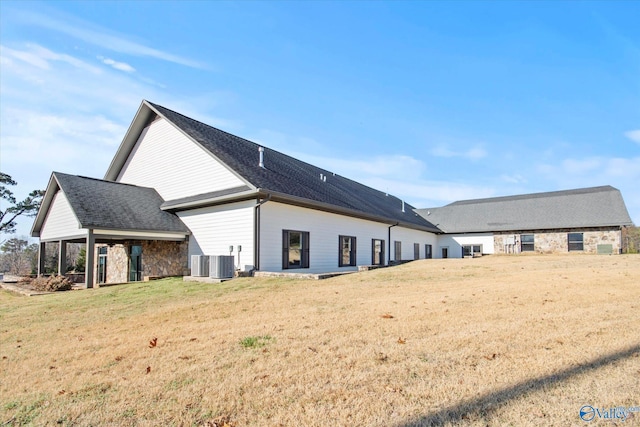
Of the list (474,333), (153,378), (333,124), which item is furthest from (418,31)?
(153,378)

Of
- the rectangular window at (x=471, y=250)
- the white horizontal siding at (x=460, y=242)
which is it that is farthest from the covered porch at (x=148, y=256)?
the rectangular window at (x=471, y=250)

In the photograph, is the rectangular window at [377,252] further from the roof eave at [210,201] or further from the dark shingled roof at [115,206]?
the dark shingled roof at [115,206]

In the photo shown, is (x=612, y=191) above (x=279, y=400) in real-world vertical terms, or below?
above

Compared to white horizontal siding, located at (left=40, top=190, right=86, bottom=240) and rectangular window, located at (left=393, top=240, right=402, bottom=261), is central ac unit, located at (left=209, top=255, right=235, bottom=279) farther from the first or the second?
rectangular window, located at (left=393, top=240, right=402, bottom=261)

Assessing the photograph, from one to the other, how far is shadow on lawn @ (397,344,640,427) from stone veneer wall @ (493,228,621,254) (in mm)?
26194

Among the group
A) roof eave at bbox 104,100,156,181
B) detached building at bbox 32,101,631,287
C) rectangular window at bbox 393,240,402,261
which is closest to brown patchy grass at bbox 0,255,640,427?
detached building at bbox 32,101,631,287

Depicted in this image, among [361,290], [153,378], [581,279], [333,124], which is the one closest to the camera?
[153,378]

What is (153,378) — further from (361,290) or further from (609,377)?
(361,290)

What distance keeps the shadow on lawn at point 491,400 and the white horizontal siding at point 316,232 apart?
10856 mm

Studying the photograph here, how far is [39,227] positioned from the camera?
1819 cm

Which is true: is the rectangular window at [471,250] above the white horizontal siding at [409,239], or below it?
below

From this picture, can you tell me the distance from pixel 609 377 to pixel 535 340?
48.5 inches

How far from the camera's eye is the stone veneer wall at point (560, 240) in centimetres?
2492

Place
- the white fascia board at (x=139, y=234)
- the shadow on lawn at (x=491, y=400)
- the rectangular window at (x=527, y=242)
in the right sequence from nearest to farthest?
the shadow on lawn at (x=491, y=400), the white fascia board at (x=139, y=234), the rectangular window at (x=527, y=242)
